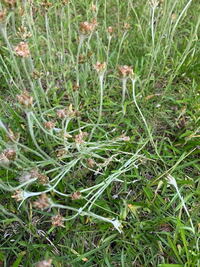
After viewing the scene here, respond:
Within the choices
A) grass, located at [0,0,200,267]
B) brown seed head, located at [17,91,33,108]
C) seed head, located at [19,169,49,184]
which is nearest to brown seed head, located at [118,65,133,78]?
grass, located at [0,0,200,267]

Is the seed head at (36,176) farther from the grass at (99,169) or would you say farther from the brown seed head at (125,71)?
the brown seed head at (125,71)

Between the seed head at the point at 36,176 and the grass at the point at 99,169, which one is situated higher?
the seed head at the point at 36,176

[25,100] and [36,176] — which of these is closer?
[25,100]

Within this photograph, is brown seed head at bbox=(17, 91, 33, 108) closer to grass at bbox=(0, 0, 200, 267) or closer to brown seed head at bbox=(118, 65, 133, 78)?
grass at bbox=(0, 0, 200, 267)

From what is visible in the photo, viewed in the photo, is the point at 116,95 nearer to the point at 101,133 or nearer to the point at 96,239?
the point at 101,133

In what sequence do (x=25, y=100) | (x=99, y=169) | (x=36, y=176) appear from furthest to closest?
(x=99, y=169) < (x=36, y=176) < (x=25, y=100)

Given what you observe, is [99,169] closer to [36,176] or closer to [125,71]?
[36,176]

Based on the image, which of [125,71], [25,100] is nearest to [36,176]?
[25,100]

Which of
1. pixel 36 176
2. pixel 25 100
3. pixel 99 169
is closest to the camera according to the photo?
pixel 25 100

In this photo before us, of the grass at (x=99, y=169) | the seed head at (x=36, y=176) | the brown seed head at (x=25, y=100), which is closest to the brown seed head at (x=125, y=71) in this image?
the grass at (x=99, y=169)

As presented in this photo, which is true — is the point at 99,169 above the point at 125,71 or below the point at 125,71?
below
